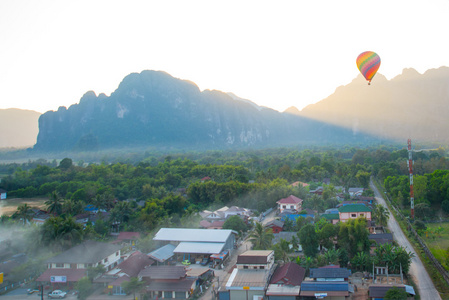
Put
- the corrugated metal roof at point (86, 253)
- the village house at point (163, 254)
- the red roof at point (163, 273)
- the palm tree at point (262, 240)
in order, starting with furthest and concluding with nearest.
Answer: the palm tree at point (262, 240), the village house at point (163, 254), the corrugated metal roof at point (86, 253), the red roof at point (163, 273)

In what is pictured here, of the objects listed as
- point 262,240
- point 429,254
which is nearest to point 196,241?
point 262,240

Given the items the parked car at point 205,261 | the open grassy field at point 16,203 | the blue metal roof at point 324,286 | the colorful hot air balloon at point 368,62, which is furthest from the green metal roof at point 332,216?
the open grassy field at point 16,203

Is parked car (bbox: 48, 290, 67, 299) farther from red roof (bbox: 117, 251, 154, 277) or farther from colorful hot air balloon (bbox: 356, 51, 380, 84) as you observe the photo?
colorful hot air balloon (bbox: 356, 51, 380, 84)

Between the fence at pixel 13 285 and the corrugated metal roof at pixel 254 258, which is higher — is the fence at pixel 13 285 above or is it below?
below

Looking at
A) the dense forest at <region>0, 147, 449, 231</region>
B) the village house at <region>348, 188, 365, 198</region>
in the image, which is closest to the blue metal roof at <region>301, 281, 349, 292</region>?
the dense forest at <region>0, 147, 449, 231</region>

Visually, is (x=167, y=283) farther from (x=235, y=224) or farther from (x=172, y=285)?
(x=235, y=224)

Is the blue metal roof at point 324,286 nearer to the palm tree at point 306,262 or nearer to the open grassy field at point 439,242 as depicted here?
the palm tree at point 306,262
